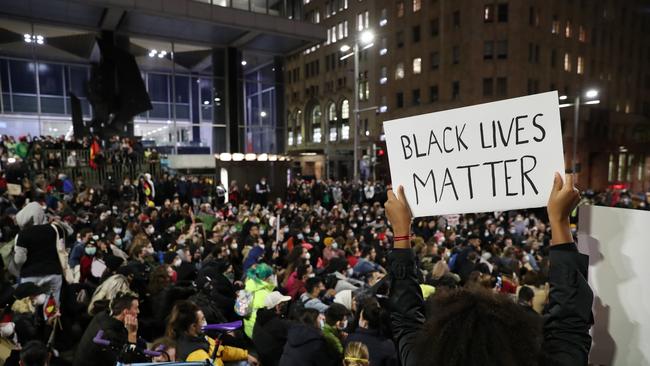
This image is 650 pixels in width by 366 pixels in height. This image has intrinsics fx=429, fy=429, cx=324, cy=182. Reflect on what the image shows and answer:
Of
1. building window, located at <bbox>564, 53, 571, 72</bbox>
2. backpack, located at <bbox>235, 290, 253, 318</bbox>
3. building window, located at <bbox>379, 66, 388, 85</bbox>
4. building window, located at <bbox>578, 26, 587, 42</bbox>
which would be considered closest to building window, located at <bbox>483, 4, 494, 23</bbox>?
building window, located at <bbox>564, 53, 571, 72</bbox>

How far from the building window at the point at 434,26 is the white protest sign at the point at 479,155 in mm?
45723

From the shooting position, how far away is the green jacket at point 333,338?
13.1 ft

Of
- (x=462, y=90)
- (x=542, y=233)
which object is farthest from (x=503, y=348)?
(x=462, y=90)

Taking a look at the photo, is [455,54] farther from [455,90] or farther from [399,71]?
[399,71]

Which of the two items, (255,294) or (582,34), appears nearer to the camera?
(255,294)

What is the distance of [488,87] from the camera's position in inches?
1622

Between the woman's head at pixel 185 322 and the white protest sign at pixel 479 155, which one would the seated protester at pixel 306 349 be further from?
the white protest sign at pixel 479 155

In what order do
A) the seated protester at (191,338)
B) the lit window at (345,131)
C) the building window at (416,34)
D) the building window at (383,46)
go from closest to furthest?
the seated protester at (191,338) < the building window at (416,34) < the building window at (383,46) < the lit window at (345,131)

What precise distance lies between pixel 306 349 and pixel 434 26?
4564cm

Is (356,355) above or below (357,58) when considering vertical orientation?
below

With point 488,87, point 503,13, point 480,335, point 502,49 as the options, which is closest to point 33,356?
point 480,335

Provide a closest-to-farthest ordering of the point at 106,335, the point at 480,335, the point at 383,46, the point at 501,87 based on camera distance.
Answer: the point at 480,335
the point at 106,335
the point at 501,87
the point at 383,46

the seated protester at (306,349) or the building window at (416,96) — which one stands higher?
the building window at (416,96)

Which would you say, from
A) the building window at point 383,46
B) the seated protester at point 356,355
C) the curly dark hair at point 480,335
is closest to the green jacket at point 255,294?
the seated protester at point 356,355
